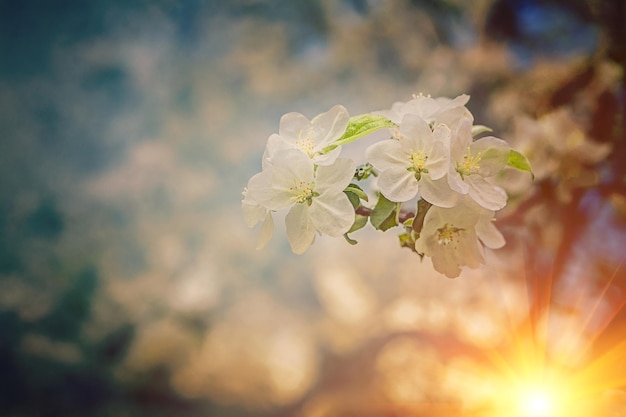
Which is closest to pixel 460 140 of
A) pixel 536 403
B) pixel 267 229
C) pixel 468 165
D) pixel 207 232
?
pixel 468 165

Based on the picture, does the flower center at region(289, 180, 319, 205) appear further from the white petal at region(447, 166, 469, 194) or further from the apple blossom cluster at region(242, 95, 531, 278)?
the white petal at region(447, 166, 469, 194)

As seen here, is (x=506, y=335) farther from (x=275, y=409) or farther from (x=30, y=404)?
(x=30, y=404)

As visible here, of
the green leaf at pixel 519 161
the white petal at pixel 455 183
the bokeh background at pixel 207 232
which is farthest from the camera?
the bokeh background at pixel 207 232

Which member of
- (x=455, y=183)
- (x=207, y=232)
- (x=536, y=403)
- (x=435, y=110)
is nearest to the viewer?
(x=455, y=183)

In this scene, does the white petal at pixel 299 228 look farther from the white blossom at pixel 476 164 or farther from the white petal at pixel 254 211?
the white blossom at pixel 476 164

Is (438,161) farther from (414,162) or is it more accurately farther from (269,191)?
(269,191)

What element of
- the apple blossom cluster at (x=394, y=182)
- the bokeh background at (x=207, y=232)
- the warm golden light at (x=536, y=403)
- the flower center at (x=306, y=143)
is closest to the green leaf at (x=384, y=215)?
the apple blossom cluster at (x=394, y=182)

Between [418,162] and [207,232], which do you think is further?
[207,232]

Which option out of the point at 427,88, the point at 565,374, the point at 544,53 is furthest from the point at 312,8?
the point at 565,374
